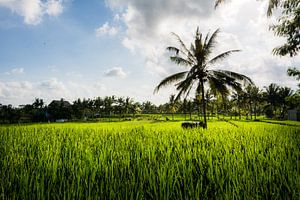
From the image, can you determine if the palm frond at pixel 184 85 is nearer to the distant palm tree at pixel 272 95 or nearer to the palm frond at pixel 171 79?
the palm frond at pixel 171 79

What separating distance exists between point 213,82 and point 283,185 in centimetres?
1030

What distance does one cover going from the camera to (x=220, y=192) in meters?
1.89

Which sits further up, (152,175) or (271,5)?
(271,5)

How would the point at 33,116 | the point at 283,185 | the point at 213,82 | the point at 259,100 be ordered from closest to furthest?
the point at 283,185 < the point at 213,82 < the point at 33,116 < the point at 259,100

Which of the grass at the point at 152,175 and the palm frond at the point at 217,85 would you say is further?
the palm frond at the point at 217,85

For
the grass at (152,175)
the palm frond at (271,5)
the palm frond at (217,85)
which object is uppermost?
the palm frond at (271,5)

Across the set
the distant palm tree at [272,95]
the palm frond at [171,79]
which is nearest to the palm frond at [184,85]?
the palm frond at [171,79]

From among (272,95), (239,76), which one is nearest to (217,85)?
(239,76)

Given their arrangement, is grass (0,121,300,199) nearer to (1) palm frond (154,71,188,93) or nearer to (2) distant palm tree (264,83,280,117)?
(1) palm frond (154,71,188,93)

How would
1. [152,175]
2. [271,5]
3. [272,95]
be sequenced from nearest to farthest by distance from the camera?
[152,175] → [271,5] → [272,95]

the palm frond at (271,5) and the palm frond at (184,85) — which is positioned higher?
the palm frond at (271,5)

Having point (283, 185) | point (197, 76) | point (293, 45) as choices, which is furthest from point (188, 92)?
point (283, 185)

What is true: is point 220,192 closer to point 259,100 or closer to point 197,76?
point 197,76

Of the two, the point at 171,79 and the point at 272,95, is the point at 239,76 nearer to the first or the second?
the point at 171,79
